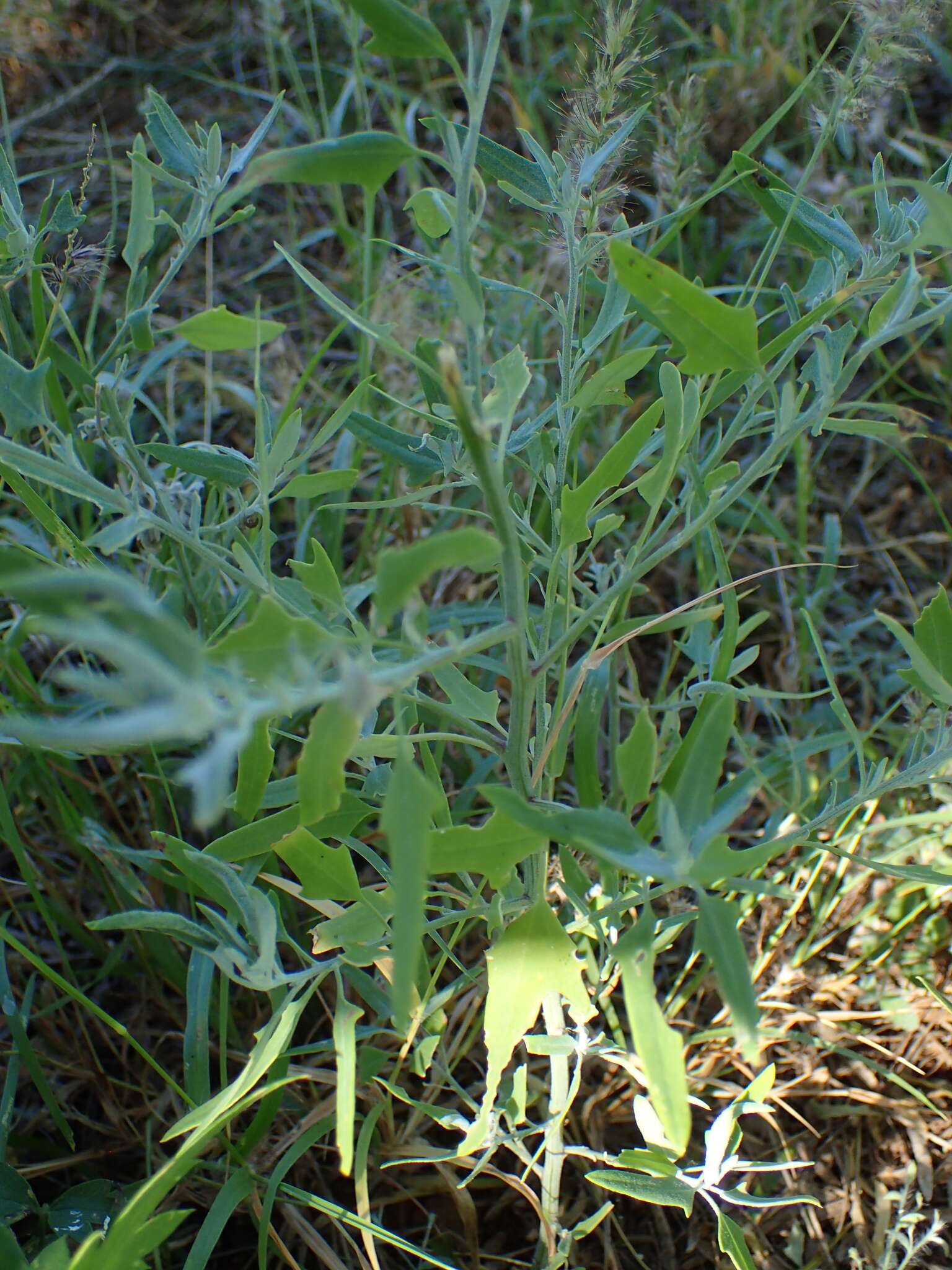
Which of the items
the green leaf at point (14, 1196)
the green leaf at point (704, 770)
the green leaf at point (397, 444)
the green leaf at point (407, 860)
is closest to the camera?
the green leaf at point (407, 860)

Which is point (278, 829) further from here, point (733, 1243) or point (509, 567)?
point (733, 1243)

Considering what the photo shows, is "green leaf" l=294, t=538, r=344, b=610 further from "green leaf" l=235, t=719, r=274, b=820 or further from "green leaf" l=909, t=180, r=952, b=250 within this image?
"green leaf" l=909, t=180, r=952, b=250

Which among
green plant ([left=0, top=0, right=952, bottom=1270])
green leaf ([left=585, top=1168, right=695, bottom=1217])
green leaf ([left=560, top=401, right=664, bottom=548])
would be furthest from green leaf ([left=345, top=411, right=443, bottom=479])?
green leaf ([left=585, top=1168, right=695, bottom=1217])

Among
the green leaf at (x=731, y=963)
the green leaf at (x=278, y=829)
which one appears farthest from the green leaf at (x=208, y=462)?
the green leaf at (x=731, y=963)

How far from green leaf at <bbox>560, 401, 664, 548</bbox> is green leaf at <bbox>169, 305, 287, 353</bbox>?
0.20 m

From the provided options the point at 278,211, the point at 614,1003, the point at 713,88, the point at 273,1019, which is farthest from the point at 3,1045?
the point at 713,88

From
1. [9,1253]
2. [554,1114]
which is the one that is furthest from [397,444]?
[9,1253]

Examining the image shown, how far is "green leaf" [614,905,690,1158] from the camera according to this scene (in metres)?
0.50

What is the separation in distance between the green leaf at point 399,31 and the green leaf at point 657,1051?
480 mm

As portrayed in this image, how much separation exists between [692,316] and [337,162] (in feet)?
0.68

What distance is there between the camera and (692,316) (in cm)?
57

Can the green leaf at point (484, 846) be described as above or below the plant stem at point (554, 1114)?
above

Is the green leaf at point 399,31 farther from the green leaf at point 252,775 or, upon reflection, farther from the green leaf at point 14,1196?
the green leaf at point 14,1196

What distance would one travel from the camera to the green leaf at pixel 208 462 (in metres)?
0.74
